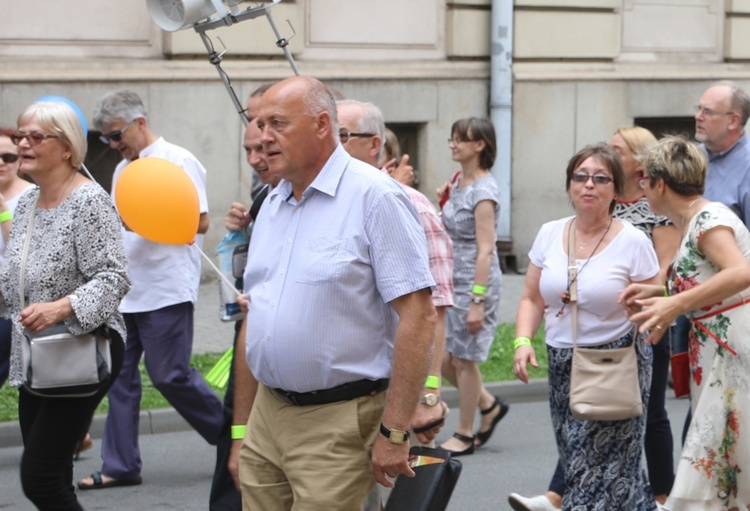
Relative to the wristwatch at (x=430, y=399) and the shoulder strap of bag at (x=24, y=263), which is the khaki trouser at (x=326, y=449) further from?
the shoulder strap of bag at (x=24, y=263)

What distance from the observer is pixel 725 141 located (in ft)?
23.5

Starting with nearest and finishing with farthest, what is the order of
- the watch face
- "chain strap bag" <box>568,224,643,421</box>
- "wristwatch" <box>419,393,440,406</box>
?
the watch face, "wristwatch" <box>419,393,440,406</box>, "chain strap bag" <box>568,224,643,421</box>

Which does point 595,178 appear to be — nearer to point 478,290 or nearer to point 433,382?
point 433,382

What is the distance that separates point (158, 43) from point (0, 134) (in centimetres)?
622

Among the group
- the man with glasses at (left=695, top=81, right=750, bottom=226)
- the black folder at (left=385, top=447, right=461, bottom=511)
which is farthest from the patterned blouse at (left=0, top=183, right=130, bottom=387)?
the man with glasses at (left=695, top=81, right=750, bottom=226)

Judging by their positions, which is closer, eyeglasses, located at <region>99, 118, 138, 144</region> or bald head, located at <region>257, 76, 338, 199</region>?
bald head, located at <region>257, 76, 338, 199</region>

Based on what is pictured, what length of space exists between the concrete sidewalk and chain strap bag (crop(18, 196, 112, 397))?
3.11 metres

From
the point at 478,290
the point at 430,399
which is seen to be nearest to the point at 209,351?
the point at 478,290

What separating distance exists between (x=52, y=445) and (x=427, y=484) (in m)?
1.68

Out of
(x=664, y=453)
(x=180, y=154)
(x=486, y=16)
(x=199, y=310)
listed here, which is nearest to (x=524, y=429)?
(x=664, y=453)

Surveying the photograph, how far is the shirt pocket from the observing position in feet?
12.6

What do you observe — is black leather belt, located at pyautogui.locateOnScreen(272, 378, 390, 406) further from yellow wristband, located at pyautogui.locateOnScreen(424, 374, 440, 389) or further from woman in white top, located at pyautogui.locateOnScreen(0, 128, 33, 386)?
woman in white top, located at pyautogui.locateOnScreen(0, 128, 33, 386)

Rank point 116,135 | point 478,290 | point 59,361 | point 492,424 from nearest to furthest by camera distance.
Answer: point 59,361, point 116,135, point 478,290, point 492,424

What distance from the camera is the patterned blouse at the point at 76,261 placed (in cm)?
498
